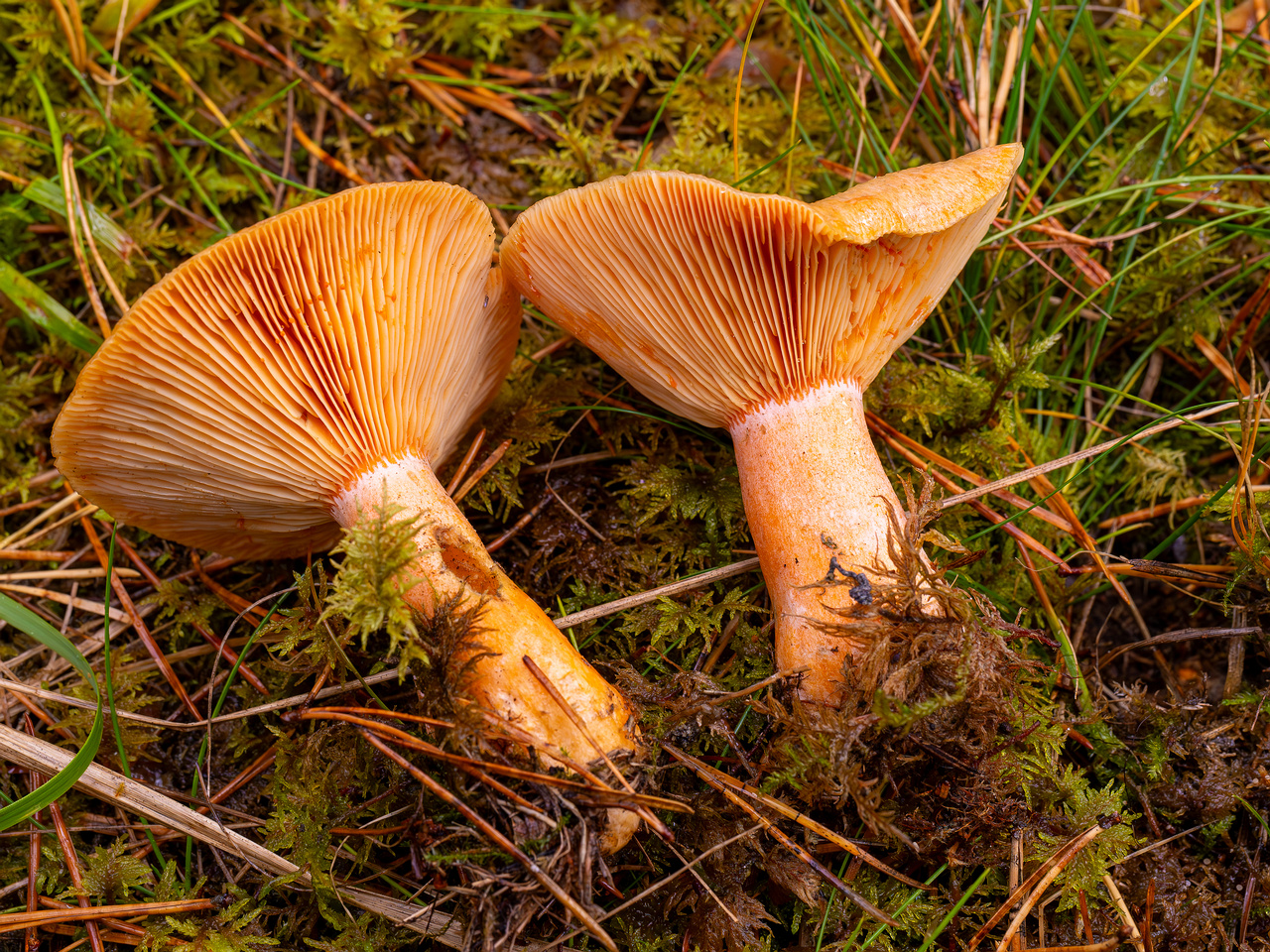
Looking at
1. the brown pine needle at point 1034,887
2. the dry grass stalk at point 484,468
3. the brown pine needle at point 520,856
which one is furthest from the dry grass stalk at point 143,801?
the brown pine needle at point 1034,887

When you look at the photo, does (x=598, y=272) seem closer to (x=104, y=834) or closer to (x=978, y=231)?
(x=978, y=231)

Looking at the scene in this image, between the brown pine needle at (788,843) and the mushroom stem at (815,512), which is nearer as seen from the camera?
the brown pine needle at (788,843)

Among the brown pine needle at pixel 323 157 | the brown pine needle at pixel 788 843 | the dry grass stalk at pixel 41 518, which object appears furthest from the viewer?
the brown pine needle at pixel 323 157

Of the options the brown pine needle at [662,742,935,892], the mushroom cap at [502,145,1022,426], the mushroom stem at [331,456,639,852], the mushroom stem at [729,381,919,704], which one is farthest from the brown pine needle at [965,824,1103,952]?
the mushroom cap at [502,145,1022,426]

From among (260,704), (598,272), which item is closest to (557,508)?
(598,272)

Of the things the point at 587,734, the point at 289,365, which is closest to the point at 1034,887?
the point at 587,734

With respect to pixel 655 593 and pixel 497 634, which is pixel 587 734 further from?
pixel 655 593

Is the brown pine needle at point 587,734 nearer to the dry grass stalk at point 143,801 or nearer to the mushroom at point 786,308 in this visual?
the mushroom at point 786,308

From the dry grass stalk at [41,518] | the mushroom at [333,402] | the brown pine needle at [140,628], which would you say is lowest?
the brown pine needle at [140,628]
